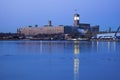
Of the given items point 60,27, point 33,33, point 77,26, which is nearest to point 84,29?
point 77,26

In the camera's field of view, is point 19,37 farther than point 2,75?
Yes

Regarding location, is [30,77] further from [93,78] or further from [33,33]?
[33,33]

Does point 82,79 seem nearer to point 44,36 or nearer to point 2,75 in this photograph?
point 2,75

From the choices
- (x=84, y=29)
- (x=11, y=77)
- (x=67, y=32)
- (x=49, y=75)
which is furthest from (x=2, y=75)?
(x=84, y=29)

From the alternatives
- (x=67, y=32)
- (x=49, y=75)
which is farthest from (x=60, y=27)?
(x=49, y=75)

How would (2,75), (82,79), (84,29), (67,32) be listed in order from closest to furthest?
(82,79) → (2,75) → (67,32) → (84,29)

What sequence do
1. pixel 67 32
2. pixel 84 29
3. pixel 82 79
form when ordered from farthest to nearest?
pixel 84 29
pixel 67 32
pixel 82 79

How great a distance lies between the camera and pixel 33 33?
5310 inches

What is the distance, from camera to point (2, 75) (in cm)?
1323

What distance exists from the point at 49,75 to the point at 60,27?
113618 mm

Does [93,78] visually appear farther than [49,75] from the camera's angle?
No

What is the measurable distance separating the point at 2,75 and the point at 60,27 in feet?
373

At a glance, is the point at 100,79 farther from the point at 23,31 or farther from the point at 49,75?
the point at 23,31

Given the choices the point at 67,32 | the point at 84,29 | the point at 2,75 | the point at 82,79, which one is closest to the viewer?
the point at 82,79
